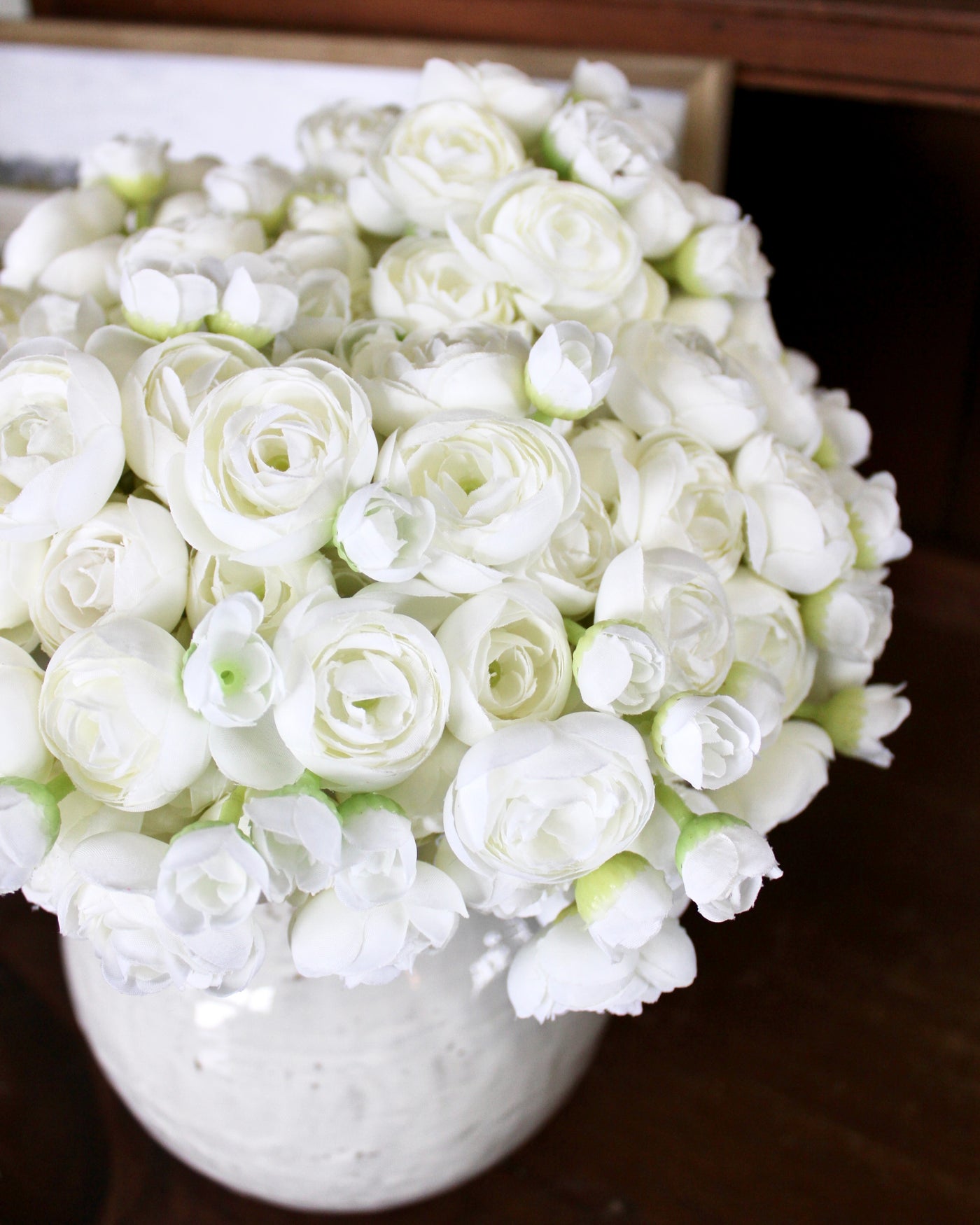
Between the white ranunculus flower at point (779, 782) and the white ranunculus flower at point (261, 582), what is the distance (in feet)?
0.48

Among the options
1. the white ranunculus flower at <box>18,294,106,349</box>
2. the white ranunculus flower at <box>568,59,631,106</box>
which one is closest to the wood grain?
the white ranunculus flower at <box>568,59,631,106</box>

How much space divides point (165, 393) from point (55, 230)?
0.18m

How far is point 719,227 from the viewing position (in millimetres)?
395

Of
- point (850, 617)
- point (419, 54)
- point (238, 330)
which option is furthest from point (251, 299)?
point (419, 54)

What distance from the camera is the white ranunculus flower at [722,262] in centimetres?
39

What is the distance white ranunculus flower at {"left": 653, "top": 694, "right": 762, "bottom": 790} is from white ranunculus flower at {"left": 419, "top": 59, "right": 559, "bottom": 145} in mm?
242

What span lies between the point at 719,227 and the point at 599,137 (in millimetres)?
55

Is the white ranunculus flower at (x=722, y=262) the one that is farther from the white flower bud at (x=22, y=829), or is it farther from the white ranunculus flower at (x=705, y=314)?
the white flower bud at (x=22, y=829)

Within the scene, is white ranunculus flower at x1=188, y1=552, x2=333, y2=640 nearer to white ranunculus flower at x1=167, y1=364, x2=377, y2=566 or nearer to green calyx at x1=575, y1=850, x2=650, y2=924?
white ranunculus flower at x1=167, y1=364, x2=377, y2=566

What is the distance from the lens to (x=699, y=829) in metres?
0.29

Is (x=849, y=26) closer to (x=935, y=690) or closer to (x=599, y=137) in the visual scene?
(x=599, y=137)

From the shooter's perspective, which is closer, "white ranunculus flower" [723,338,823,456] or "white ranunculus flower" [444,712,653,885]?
"white ranunculus flower" [444,712,653,885]

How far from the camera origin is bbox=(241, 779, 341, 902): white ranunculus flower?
0.85 feet

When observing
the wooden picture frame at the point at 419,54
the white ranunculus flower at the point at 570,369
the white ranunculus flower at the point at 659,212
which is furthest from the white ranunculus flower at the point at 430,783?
the wooden picture frame at the point at 419,54
